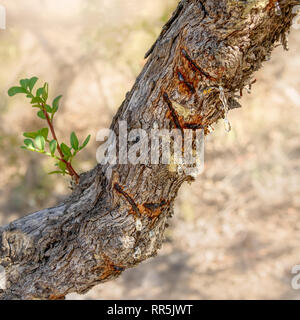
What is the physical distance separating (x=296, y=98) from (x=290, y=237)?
1168 mm

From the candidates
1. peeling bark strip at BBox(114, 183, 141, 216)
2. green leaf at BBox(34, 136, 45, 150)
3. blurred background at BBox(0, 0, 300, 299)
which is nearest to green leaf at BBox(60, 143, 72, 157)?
green leaf at BBox(34, 136, 45, 150)

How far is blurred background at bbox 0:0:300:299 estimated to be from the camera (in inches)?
110

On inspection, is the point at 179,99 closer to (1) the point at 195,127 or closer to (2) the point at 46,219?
(1) the point at 195,127

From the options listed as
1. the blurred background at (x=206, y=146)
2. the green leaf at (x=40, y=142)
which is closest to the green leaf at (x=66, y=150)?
the green leaf at (x=40, y=142)

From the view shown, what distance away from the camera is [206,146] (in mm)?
3102

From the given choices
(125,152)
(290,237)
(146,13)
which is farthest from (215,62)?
(290,237)

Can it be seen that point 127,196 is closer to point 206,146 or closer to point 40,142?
point 40,142

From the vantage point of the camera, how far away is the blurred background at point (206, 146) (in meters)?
2.79

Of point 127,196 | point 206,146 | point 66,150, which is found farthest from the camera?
point 206,146

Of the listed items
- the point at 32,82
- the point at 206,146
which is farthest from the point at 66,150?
the point at 206,146

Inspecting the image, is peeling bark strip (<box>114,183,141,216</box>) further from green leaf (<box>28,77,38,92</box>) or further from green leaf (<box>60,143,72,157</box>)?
green leaf (<box>28,77,38,92</box>)

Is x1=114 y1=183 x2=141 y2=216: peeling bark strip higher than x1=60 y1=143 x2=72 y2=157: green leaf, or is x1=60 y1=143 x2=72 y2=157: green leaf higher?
x1=60 y1=143 x2=72 y2=157: green leaf

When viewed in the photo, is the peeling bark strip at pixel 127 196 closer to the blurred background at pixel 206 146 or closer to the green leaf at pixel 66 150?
the green leaf at pixel 66 150

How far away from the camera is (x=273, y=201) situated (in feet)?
9.88
